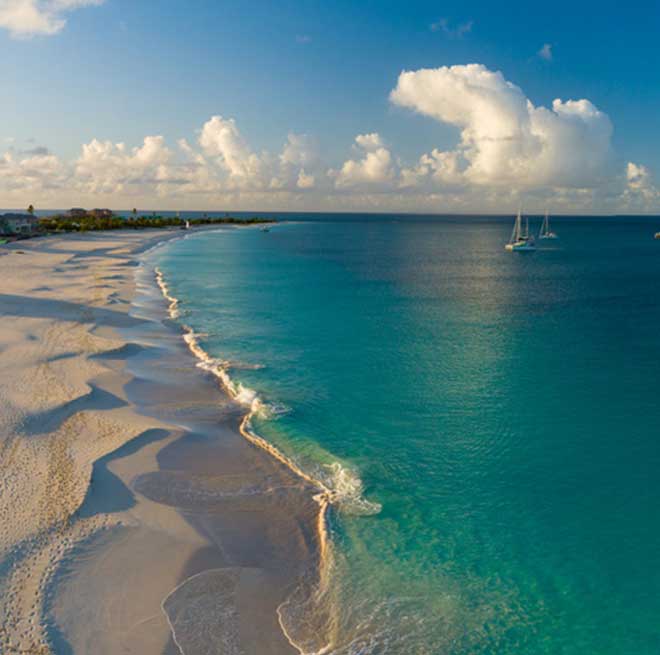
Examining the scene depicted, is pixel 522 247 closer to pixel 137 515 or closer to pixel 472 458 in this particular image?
pixel 472 458

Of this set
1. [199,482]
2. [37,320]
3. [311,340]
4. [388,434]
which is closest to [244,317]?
[311,340]

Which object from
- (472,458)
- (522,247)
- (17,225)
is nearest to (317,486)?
(472,458)

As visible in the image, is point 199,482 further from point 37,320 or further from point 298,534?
point 37,320

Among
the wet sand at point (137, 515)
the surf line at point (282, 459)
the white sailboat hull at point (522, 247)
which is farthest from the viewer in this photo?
the white sailboat hull at point (522, 247)

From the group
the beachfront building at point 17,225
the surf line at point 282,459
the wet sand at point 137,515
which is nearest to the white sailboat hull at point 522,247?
the surf line at point 282,459

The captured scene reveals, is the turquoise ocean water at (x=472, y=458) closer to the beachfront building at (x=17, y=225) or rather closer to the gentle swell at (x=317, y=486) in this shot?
the gentle swell at (x=317, y=486)

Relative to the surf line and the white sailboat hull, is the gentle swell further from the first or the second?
the white sailboat hull
